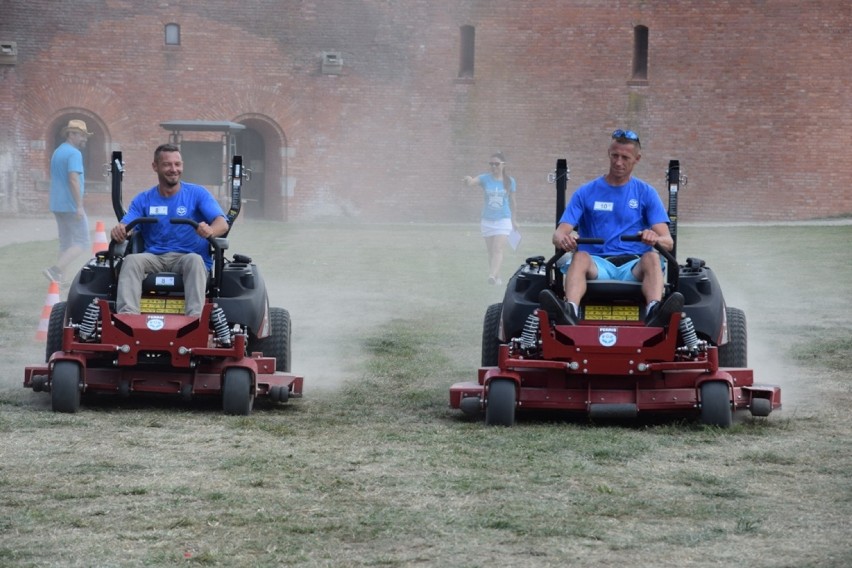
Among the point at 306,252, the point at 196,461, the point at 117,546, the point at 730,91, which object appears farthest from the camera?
the point at 730,91

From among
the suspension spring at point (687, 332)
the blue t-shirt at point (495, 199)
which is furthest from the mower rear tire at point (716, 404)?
the blue t-shirt at point (495, 199)

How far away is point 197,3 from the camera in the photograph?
114 feet

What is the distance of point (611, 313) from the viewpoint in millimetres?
8344

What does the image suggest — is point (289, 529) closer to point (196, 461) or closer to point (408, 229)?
point (196, 461)

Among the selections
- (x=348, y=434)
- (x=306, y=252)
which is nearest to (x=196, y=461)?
(x=348, y=434)

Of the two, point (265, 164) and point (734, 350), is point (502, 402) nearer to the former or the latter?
point (734, 350)

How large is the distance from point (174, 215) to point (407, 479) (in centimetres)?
318

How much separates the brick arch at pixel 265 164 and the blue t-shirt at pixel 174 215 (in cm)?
2648

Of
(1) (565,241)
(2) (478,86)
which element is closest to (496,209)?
(1) (565,241)

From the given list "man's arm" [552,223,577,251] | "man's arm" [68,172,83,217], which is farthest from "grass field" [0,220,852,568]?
"man's arm" [68,172,83,217]

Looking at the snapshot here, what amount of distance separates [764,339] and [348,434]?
5.74 m

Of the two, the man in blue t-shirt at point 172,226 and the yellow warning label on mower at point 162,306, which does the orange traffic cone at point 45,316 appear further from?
the yellow warning label on mower at point 162,306

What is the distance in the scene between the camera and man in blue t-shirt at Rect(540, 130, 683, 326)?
27.3ft

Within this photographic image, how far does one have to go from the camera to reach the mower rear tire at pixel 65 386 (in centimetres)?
828
